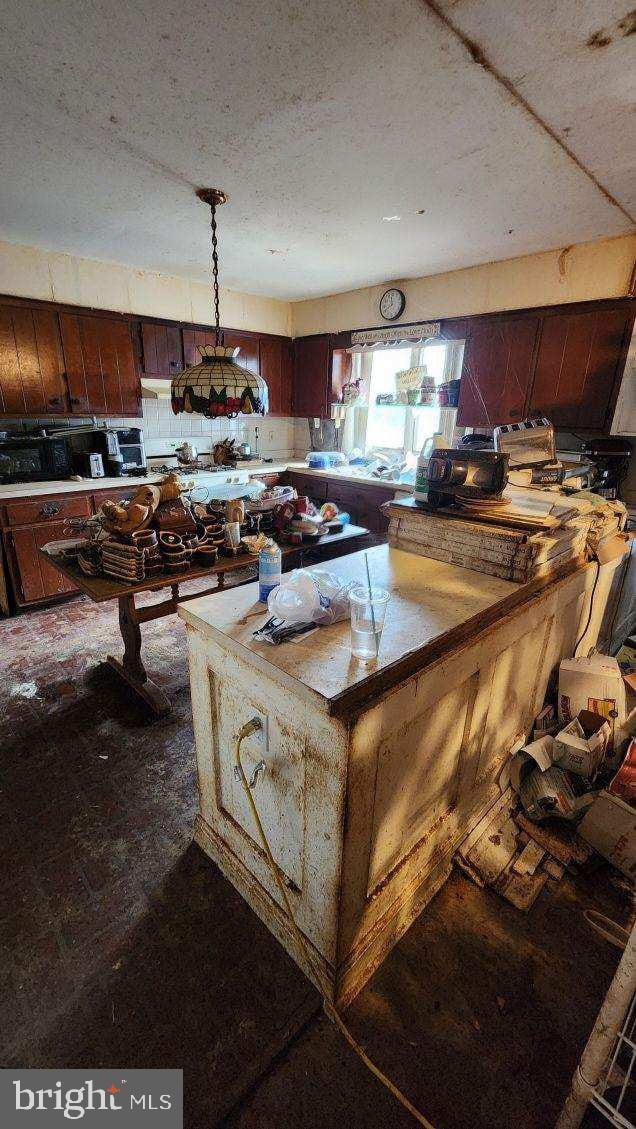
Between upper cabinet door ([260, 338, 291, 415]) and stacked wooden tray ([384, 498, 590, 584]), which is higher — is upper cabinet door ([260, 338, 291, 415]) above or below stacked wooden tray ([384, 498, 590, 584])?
above

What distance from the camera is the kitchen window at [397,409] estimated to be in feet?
14.3

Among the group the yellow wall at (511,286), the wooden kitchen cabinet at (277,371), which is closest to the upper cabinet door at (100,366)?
the wooden kitchen cabinet at (277,371)

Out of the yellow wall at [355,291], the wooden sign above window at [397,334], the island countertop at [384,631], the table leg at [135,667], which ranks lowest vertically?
the table leg at [135,667]

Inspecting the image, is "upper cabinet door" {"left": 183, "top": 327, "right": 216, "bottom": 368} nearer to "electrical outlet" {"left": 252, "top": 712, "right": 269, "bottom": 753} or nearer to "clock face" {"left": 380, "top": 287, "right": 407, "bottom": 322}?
"clock face" {"left": 380, "top": 287, "right": 407, "bottom": 322}

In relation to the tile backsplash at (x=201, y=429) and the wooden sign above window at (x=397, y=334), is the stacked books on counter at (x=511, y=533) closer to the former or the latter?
the wooden sign above window at (x=397, y=334)

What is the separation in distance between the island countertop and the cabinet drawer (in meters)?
2.82

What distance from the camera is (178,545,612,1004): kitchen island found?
1.13 metres

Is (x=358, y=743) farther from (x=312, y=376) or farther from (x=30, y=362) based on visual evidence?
(x=312, y=376)

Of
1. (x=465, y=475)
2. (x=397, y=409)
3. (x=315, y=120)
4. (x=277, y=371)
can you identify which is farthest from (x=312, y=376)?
(x=465, y=475)

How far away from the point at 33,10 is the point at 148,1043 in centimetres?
299

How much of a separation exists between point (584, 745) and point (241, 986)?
4.93ft

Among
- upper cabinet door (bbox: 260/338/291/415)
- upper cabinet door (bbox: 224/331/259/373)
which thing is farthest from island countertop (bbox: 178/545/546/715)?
upper cabinet door (bbox: 260/338/291/415)

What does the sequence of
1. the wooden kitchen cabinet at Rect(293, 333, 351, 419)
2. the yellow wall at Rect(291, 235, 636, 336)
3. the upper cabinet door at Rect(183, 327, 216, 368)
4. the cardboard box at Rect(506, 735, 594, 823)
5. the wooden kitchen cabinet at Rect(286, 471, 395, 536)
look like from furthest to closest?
1. the wooden kitchen cabinet at Rect(293, 333, 351, 419)
2. the upper cabinet door at Rect(183, 327, 216, 368)
3. the wooden kitchen cabinet at Rect(286, 471, 395, 536)
4. the yellow wall at Rect(291, 235, 636, 336)
5. the cardboard box at Rect(506, 735, 594, 823)

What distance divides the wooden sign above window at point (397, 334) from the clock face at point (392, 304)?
3.8 inches
